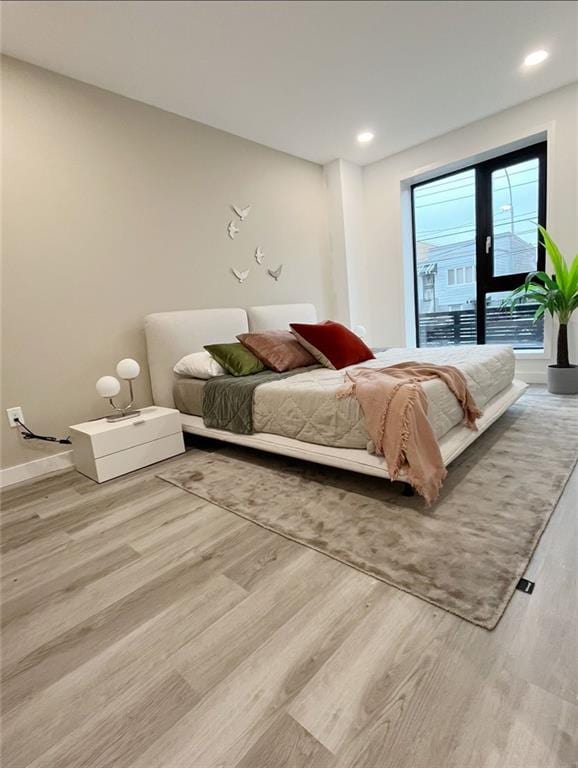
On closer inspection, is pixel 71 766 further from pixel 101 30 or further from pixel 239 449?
pixel 101 30

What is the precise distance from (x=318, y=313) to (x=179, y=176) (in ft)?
6.81

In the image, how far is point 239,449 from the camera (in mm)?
2764

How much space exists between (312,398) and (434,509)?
0.77 metres

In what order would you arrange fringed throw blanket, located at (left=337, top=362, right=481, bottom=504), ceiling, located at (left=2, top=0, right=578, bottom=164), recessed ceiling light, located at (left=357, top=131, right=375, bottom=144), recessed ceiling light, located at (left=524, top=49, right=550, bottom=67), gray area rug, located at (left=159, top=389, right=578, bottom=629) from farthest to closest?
recessed ceiling light, located at (left=357, top=131, right=375, bottom=144) → recessed ceiling light, located at (left=524, top=49, right=550, bottom=67) → ceiling, located at (left=2, top=0, right=578, bottom=164) → fringed throw blanket, located at (left=337, top=362, right=481, bottom=504) → gray area rug, located at (left=159, top=389, right=578, bottom=629)

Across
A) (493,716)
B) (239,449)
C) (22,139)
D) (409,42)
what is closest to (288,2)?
(409,42)

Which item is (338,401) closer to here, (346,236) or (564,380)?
(564,380)

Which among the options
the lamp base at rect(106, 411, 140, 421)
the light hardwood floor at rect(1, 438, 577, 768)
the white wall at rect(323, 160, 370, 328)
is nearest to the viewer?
the light hardwood floor at rect(1, 438, 577, 768)

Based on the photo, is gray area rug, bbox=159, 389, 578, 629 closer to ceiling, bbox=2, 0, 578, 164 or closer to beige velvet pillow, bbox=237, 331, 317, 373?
beige velvet pillow, bbox=237, 331, 317, 373

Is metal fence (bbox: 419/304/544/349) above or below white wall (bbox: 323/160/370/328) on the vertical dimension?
below

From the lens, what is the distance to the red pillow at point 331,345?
2777 mm

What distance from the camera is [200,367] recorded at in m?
2.79

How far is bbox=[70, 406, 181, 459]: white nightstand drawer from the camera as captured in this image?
90.2 inches

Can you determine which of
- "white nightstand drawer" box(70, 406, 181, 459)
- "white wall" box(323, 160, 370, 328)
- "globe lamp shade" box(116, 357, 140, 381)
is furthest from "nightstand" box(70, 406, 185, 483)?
"white wall" box(323, 160, 370, 328)

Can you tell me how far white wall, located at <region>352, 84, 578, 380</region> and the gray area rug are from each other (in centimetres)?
213
